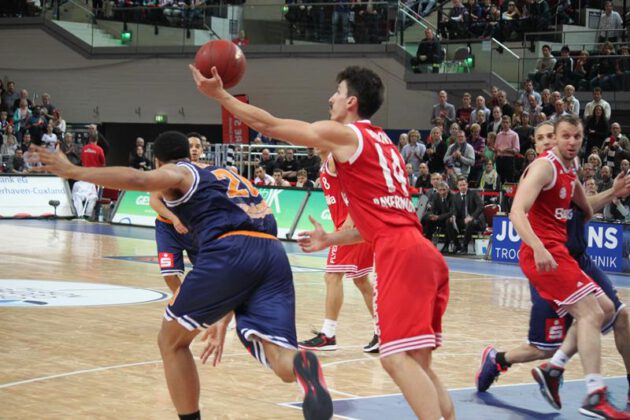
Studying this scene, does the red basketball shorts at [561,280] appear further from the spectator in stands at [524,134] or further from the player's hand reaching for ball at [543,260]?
the spectator in stands at [524,134]

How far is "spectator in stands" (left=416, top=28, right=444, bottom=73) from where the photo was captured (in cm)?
2493

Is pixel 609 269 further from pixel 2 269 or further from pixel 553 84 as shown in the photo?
pixel 2 269

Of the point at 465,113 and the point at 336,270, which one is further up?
the point at 465,113

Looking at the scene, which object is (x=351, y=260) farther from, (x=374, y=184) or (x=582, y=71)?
(x=582, y=71)

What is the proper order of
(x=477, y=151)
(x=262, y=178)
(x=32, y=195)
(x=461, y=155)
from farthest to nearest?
(x=32, y=195) → (x=262, y=178) → (x=477, y=151) → (x=461, y=155)

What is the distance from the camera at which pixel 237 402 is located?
6.82 m

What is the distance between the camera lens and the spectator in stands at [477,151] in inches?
798

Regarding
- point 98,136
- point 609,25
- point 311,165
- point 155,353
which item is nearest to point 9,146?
point 98,136

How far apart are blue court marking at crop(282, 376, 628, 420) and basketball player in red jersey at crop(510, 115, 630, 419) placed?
39 centimetres

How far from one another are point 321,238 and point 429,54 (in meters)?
20.3

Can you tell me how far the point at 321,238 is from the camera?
5.46 metres

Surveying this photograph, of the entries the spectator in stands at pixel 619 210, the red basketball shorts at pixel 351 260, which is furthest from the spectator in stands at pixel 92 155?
the red basketball shorts at pixel 351 260

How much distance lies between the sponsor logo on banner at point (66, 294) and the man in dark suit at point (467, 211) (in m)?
7.28

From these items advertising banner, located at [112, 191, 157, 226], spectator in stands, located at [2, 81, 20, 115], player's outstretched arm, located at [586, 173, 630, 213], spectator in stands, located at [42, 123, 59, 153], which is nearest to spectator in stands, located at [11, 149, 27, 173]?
spectator in stands, located at [42, 123, 59, 153]
